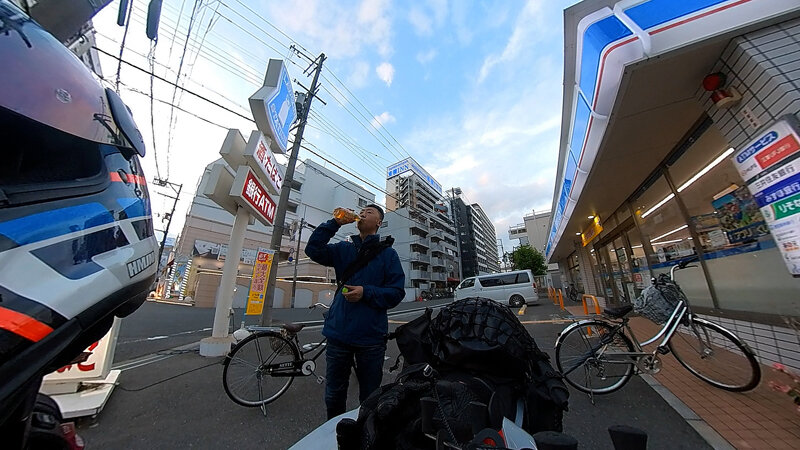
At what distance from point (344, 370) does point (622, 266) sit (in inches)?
339

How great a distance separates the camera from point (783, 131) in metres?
1.87

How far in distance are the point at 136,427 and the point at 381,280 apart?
2.14 metres

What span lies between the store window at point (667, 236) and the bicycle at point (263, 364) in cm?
546

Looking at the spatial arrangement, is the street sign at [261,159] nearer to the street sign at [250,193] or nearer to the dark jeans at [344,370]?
the street sign at [250,193]

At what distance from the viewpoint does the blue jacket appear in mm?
1699

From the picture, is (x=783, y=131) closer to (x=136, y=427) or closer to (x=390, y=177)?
(x=136, y=427)

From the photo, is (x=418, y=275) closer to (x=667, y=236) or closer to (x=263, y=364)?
(x=667, y=236)

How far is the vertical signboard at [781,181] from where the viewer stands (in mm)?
1800

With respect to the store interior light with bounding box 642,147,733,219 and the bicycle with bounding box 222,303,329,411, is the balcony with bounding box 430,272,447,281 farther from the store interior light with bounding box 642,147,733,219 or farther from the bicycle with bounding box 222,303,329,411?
the bicycle with bounding box 222,303,329,411

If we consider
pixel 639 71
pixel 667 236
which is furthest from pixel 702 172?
pixel 639 71

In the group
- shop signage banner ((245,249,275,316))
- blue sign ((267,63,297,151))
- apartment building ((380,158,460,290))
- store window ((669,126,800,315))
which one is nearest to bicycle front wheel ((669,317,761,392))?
store window ((669,126,800,315))

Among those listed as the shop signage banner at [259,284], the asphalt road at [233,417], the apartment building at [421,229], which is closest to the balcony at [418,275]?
the apartment building at [421,229]

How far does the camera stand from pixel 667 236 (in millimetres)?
4574

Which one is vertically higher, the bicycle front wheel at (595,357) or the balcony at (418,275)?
the balcony at (418,275)
